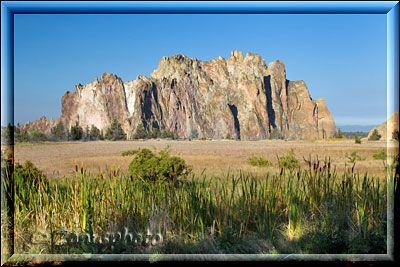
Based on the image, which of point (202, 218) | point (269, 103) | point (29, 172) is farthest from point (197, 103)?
point (202, 218)

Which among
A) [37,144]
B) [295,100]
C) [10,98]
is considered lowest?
[37,144]

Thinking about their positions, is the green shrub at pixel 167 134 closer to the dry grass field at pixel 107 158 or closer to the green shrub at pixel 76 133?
the dry grass field at pixel 107 158

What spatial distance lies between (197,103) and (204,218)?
619 centimetres

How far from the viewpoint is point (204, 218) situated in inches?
125

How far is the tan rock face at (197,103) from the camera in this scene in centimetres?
790

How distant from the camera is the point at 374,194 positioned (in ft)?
11.0

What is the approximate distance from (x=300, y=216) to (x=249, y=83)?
7.11 meters

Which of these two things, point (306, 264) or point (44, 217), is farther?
point (44, 217)

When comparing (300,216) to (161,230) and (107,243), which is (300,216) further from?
(107,243)

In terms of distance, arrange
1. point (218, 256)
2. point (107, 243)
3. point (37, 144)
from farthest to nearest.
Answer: point (37, 144) < point (107, 243) < point (218, 256)

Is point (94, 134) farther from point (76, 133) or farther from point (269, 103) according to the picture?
point (269, 103)

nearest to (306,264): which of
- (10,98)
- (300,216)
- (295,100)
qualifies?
(300,216)

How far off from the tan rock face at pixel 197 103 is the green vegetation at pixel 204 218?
3.97 m

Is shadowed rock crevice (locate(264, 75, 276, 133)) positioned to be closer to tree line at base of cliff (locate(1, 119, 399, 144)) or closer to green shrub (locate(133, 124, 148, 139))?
tree line at base of cliff (locate(1, 119, 399, 144))
